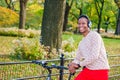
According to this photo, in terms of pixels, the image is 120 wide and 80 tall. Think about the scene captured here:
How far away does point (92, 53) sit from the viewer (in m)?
5.16

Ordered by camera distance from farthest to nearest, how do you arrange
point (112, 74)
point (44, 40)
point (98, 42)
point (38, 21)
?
point (38, 21) → point (44, 40) → point (112, 74) → point (98, 42)

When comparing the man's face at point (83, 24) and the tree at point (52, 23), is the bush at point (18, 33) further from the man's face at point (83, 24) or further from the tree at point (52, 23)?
the man's face at point (83, 24)

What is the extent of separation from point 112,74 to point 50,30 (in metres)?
2.99

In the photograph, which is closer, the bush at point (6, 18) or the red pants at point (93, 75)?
the red pants at point (93, 75)

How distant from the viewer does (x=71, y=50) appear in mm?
13641

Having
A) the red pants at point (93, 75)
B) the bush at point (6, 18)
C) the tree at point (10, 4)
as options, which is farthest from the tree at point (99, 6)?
the red pants at point (93, 75)

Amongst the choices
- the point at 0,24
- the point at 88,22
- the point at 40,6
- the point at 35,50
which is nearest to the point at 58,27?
the point at 35,50

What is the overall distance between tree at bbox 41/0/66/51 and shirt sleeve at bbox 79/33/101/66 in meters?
8.14

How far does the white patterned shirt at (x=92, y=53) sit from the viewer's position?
5172 millimetres

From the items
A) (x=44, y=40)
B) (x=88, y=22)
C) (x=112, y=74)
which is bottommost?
(x=112, y=74)

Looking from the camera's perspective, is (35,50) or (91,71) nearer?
(91,71)

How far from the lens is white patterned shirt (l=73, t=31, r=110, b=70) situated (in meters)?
5.17

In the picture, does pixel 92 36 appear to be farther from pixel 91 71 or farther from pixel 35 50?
pixel 35 50

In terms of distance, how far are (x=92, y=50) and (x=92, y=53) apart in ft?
0.14
